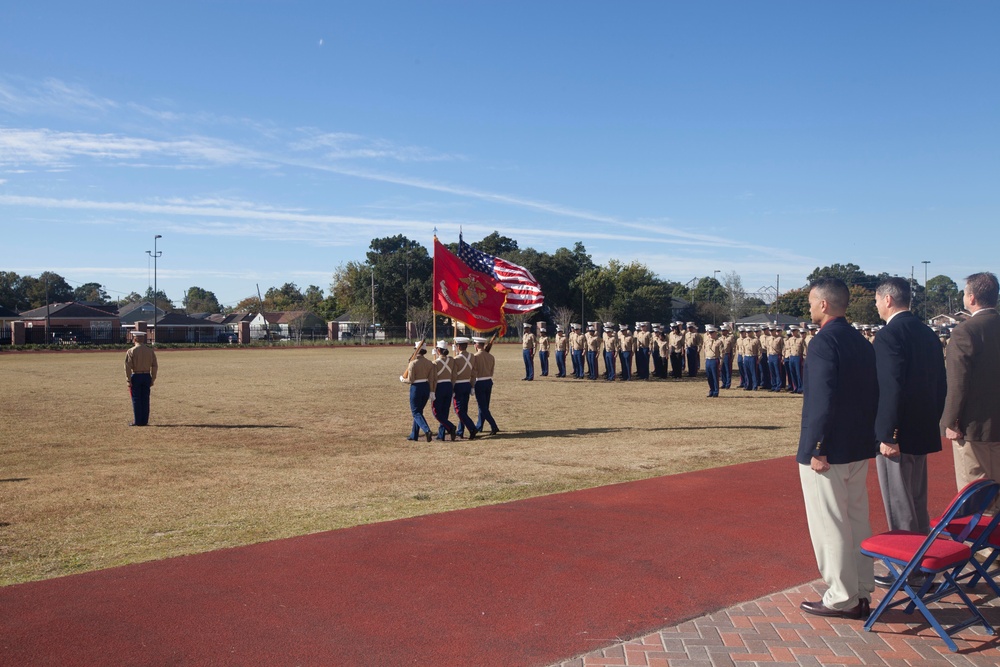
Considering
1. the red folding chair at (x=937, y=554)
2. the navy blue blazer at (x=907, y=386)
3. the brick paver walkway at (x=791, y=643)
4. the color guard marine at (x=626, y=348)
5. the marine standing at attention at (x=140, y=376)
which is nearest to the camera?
the brick paver walkway at (x=791, y=643)

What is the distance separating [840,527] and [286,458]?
790cm

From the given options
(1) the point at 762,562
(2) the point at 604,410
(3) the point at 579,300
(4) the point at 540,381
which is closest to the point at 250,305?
(3) the point at 579,300

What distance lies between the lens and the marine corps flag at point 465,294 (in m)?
14.2

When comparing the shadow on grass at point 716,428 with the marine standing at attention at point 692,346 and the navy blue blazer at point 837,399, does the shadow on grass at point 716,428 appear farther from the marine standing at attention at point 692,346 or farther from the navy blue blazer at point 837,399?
the marine standing at attention at point 692,346

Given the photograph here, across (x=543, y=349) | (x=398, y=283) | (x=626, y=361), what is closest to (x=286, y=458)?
(x=626, y=361)

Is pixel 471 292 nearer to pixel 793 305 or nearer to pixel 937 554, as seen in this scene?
pixel 937 554

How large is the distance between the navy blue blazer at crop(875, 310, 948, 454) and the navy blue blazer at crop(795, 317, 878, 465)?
1.47 ft

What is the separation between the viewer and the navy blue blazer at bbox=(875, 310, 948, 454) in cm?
504

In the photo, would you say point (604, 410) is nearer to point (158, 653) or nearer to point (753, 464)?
point (753, 464)

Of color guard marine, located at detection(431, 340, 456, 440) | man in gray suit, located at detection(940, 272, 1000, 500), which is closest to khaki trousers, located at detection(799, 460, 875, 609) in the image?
man in gray suit, located at detection(940, 272, 1000, 500)

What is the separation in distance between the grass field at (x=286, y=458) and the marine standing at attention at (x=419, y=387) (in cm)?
34

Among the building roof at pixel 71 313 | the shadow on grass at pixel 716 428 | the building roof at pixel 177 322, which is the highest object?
the building roof at pixel 71 313

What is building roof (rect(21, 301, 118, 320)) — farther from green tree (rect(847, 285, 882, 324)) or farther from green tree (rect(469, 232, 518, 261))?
green tree (rect(847, 285, 882, 324))

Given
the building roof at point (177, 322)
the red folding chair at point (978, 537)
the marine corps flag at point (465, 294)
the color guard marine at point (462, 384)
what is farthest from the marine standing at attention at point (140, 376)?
the building roof at point (177, 322)
